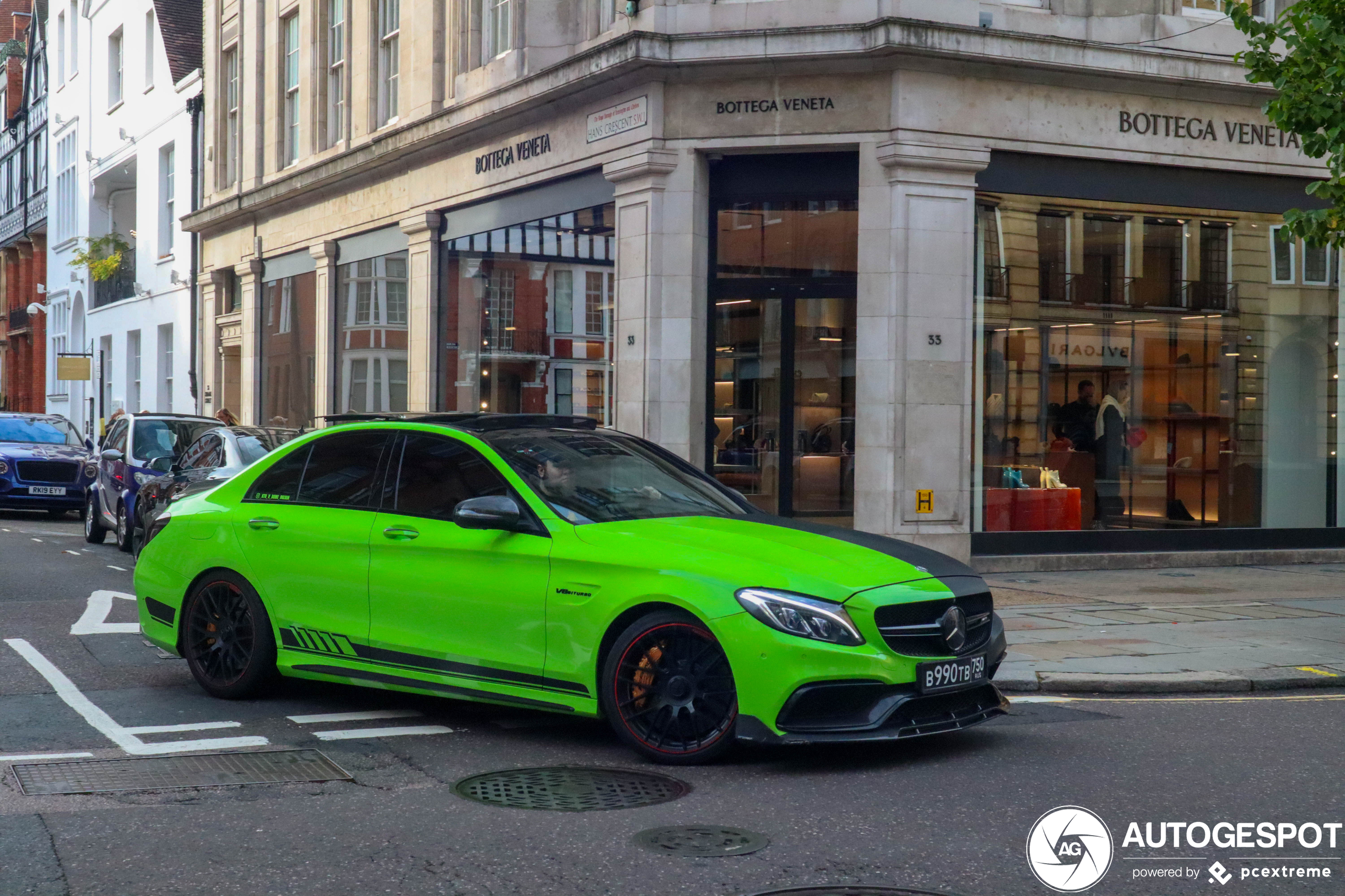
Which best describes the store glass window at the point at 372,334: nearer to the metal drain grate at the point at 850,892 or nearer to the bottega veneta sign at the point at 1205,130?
the bottega veneta sign at the point at 1205,130

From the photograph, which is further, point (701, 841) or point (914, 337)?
point (914, 337)

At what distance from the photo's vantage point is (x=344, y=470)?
7.88m

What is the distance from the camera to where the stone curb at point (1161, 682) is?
8766 mm

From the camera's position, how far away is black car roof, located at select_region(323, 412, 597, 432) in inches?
304

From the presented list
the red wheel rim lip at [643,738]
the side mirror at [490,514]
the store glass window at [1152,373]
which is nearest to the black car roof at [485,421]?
the side mirror at [490,514]

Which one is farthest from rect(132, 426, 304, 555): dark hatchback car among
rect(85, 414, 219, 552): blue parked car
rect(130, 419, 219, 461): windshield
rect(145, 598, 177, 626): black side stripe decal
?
rect(145, 598, 177, 626): black side stripe decal

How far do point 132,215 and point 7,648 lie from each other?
1693 inches

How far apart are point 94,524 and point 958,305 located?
37.7 ft

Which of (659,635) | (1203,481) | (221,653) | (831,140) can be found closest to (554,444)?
(659,635)

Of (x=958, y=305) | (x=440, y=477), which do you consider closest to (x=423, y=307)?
(x=958, y=305)

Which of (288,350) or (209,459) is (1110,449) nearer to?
(209,459)

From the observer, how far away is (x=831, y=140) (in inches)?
623

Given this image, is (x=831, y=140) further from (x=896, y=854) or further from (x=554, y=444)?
(x=896, y=854)

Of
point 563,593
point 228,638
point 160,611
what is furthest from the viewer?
point 160,611
